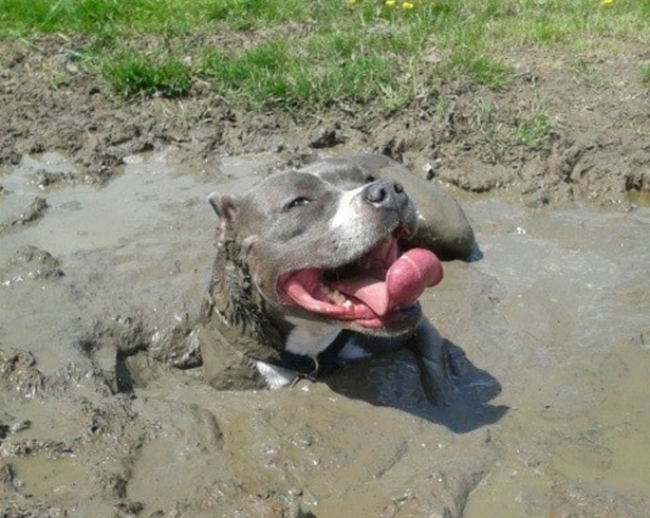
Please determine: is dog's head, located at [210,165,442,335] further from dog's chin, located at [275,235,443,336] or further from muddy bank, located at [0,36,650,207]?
muddy bank, located at [0,36,650,207]

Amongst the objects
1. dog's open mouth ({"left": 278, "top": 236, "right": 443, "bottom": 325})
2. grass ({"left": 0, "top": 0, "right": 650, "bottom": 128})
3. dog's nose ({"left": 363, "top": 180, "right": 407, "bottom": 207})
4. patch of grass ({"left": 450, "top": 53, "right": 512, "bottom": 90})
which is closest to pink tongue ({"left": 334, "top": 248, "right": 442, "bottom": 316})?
dog's open mouth ({"left": 278, "top": 236, "right": 443, "bottom": 325})

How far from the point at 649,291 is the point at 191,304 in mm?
2609

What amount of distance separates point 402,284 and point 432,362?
1.05 meters

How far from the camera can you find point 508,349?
20.6 ft

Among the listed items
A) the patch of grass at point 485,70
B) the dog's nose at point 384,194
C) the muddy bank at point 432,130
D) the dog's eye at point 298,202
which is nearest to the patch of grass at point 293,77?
the muddy bank at point 432,130

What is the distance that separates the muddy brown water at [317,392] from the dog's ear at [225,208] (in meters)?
0.83

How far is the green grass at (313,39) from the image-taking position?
916 centimetres

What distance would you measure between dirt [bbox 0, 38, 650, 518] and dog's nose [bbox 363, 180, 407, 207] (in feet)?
3.52

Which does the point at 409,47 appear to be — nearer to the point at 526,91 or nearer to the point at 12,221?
the point at 526,91

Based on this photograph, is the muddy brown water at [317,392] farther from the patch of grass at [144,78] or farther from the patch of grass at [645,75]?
the patch of grass at [645,75]

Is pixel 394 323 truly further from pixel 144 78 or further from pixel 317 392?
pixel 144 78

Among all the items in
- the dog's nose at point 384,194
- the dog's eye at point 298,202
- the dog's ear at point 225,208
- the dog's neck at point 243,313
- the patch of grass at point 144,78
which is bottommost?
the patch of grass at point 144,78

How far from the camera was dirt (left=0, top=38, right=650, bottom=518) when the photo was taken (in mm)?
5016

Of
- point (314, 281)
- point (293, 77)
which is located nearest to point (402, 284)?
point (314, 281)
